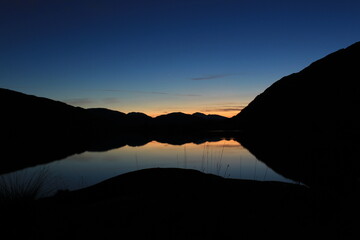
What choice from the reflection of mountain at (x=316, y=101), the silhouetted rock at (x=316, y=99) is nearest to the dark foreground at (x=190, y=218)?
the reflection of mountain at (x=316, y=101)

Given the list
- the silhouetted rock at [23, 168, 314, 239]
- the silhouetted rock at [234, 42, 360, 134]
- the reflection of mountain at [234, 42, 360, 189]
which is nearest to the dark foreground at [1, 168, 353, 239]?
the silhouetted rock at [23, 168, 314, 239]

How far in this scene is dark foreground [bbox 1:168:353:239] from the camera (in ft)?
9.07

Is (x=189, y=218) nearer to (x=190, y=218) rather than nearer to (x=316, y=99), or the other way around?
(x=190, y=218)

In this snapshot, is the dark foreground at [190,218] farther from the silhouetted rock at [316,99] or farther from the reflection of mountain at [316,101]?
the silhouetted rock at [316,99]

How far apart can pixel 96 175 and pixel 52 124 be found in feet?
414

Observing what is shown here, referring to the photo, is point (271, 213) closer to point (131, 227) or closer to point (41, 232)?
point (131, 227)

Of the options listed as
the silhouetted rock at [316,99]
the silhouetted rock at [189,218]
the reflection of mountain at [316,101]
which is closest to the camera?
the silhouetted rock at [189,218]

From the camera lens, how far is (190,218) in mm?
3037

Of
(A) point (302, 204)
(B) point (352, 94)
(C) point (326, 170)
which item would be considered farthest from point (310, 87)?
(A) point (302, 204)

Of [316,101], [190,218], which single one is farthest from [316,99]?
[190,218]

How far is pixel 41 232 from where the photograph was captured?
2906 millimetres

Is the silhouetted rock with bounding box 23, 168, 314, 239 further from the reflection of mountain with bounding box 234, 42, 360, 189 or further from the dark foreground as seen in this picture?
the reflection of mountain with bounding box 234, 42, 360, 189

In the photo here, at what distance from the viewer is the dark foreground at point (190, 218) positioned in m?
2.76

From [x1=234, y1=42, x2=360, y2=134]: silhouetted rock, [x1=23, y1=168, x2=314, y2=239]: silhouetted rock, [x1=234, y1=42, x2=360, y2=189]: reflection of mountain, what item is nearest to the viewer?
[x1=23, y1=168, x2=314, y2=239]: silhouetted rock
